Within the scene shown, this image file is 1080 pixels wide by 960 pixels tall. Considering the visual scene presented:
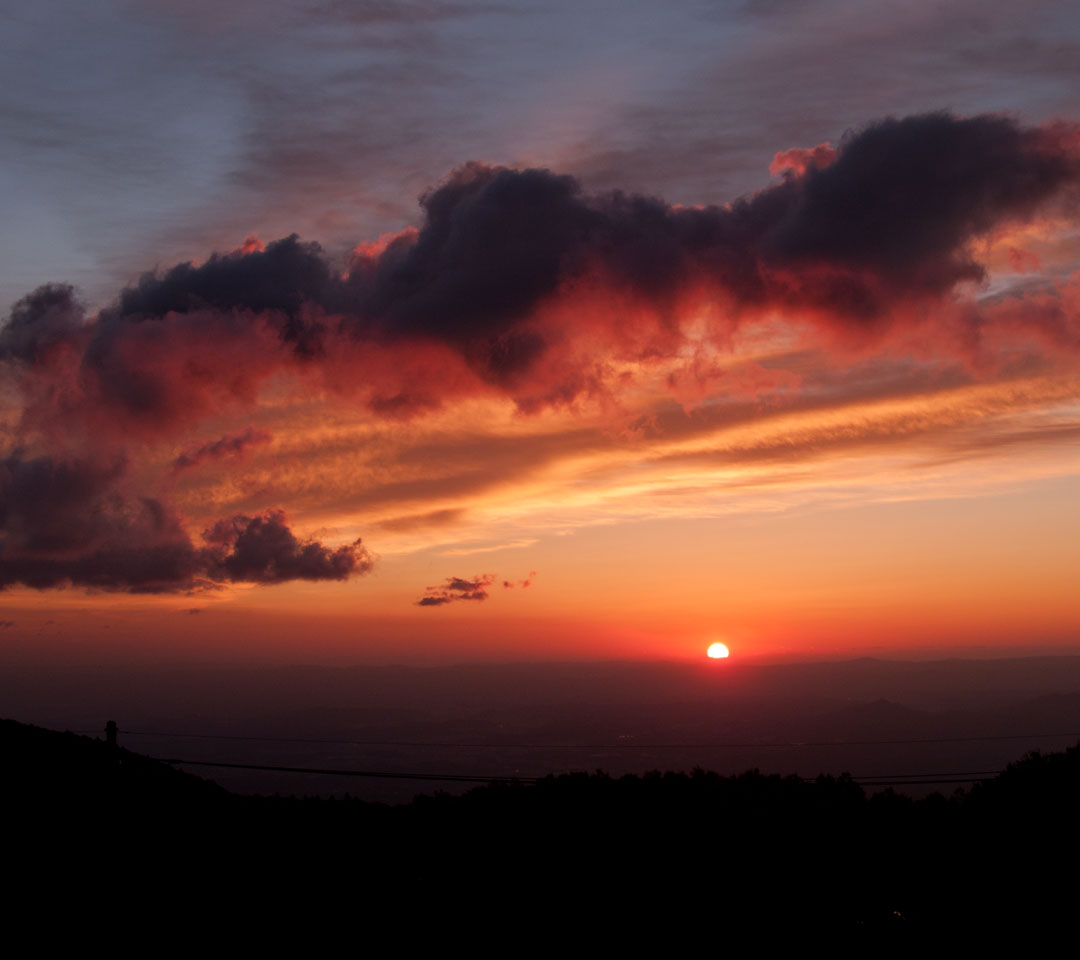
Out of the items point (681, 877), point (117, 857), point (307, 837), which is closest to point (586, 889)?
point (681, 877)

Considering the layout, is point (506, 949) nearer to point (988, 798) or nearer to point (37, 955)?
point (37, 955)

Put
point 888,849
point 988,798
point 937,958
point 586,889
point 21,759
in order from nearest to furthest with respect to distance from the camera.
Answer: point 937,958 → point 586,889 → point 888,849 → point 988,798 → point 21,759

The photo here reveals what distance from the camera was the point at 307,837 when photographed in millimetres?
36250

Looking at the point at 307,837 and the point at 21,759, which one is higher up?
the point at 21,759

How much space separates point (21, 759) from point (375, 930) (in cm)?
2289

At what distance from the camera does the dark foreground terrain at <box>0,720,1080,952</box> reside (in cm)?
2573

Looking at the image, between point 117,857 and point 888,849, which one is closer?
point 117,857

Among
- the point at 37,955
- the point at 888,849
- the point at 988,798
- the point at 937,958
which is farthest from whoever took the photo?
the point at 988,798

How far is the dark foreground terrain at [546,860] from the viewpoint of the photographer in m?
25.7

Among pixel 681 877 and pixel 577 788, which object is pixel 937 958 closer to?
pixel 681 877

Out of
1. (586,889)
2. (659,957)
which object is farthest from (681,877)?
(659,957)

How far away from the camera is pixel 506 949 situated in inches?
987

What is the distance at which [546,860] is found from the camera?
32.0 metres

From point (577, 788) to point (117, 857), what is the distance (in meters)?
19.5
